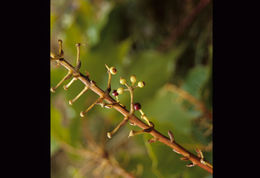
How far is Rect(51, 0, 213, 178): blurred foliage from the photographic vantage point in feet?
1.00

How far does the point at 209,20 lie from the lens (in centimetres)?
35

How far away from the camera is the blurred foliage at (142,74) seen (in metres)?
0.31

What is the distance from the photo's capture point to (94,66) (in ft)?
1.07

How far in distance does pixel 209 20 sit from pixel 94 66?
157mm

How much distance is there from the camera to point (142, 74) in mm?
366
